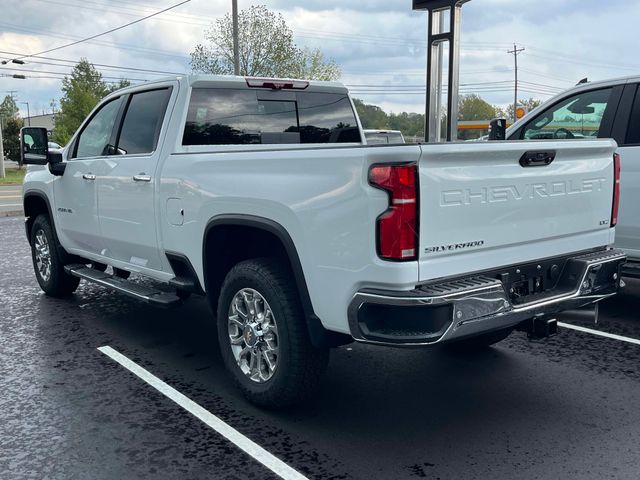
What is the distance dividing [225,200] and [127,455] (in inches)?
61.3

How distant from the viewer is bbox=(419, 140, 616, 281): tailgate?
10.4 ft

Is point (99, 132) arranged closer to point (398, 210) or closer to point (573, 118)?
point (398, 210)

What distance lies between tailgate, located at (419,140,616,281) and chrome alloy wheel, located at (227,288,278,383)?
1.17 metres

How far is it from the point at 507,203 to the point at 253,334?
1.68 meters

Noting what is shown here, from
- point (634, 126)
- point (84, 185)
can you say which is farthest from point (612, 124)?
point (84, 185)

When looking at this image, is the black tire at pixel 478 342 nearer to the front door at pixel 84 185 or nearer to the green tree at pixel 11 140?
the front door at pixel 84 185

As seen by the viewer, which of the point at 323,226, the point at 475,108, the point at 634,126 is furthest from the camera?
the point at 475,108

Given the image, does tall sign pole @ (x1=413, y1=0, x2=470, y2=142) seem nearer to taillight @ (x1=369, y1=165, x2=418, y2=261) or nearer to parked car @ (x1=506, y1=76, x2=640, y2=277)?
parked car @ (x1=506, y1=76, x2=640, y2=277)

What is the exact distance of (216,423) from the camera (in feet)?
12.6

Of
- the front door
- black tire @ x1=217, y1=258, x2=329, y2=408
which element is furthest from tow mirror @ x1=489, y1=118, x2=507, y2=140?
the front door

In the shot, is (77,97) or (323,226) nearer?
(323,226)

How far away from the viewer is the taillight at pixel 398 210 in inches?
120

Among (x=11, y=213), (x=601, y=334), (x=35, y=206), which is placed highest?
(x=35, y=206)

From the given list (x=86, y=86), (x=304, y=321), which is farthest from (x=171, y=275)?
(x=86, y=86)
